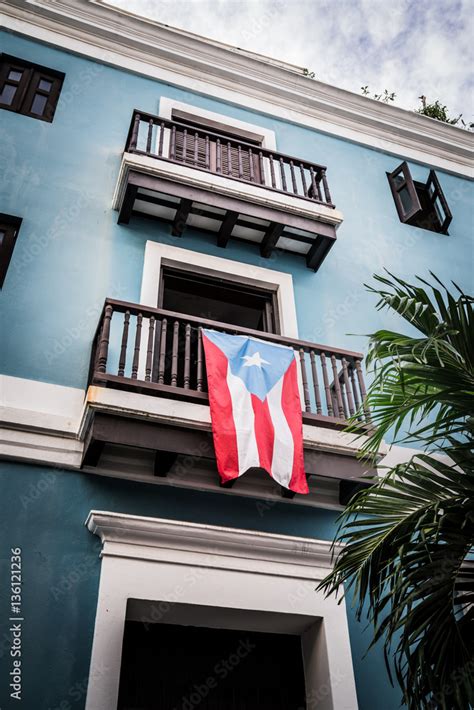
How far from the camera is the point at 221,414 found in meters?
5.27

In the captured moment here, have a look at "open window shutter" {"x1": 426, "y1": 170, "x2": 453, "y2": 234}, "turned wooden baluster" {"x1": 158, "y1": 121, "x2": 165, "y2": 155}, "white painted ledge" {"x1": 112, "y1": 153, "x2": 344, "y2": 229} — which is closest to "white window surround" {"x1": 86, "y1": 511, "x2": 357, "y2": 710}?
"white painted ledge" {"x1": 112, "y1": 153, "x2": 344, "y2": 229}

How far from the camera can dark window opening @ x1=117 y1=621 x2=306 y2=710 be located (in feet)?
16.1

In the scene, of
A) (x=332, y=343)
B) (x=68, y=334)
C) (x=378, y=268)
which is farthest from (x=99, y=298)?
(x=378, y=268)

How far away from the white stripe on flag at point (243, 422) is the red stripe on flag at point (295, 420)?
0.36 metres

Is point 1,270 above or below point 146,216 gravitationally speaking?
below

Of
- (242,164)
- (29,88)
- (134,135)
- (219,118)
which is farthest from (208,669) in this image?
(219,118)

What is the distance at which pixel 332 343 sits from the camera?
7195mm

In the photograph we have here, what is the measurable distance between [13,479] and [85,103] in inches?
212

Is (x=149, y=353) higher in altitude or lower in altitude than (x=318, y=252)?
lower

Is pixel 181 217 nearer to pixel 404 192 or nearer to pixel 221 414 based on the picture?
pixel 221 414

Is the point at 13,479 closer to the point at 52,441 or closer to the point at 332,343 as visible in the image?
the point at 52,441

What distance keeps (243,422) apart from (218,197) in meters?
3.19

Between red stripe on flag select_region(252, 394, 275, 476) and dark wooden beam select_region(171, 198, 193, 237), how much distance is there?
2.77 m

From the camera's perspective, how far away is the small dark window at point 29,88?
7.61 m
